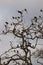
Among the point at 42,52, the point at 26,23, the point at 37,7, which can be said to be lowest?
the point at 42,52

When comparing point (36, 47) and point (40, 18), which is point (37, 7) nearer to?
point (40, 18)

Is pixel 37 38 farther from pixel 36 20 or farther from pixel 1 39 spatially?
pixel 1 39

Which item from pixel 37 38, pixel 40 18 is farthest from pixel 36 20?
pixel 37 38

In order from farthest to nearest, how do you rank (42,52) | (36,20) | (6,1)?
(6,1) < (36,20) < (42,52)

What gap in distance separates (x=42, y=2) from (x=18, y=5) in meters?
0.19

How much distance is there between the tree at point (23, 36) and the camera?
52.2 inches

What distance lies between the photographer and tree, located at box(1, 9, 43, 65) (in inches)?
52.2

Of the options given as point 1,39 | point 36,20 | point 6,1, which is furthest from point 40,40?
point 6,1

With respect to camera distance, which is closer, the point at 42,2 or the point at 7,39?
the point at 7,39

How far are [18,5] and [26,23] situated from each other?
18 cm

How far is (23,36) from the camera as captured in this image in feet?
4.60

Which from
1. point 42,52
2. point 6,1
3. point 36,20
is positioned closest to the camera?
point 42,52

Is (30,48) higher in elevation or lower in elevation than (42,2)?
lower

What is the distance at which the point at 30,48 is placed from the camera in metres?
1.36
